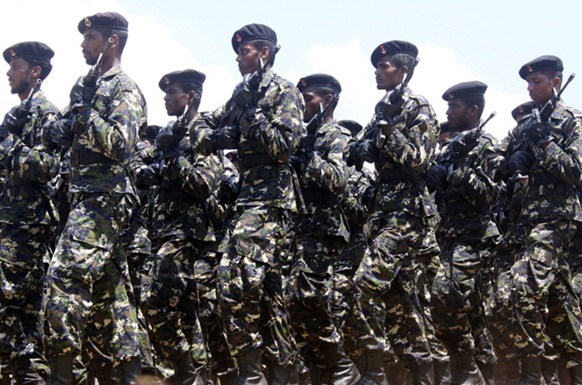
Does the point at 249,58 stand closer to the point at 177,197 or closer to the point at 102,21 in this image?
the point at 102,21

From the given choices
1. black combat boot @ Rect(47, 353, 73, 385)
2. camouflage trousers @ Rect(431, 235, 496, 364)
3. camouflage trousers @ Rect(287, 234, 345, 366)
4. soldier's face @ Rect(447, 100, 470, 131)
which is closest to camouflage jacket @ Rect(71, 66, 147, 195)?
black combat boot @ Rect(47, 353, 73, 385)

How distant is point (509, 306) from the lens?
724 centimetres

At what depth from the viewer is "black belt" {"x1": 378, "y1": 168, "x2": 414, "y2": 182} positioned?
22.3 feet

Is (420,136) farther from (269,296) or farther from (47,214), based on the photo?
(47,214)

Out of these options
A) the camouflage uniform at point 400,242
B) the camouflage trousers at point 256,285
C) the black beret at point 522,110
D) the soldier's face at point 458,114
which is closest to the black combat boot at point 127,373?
the camouflage trousers at point 256,285

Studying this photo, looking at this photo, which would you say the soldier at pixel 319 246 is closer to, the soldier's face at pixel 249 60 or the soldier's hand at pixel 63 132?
the soldier's face at pixel 249 60

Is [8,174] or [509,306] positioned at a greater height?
[8,174]

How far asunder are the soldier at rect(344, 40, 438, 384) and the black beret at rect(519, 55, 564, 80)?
52.3 inches

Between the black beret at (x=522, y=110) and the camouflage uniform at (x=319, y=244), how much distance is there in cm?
395

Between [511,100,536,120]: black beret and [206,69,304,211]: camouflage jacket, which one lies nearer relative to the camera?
[206,69,304,211]: camouflage jacket

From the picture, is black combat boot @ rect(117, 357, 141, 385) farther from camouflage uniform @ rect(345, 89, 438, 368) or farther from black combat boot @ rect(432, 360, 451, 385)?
black combat boot @ rect(432, 360, 451, 385)

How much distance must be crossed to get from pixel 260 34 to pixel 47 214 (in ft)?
7.42

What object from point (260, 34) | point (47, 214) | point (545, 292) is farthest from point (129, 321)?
point (545, 292)

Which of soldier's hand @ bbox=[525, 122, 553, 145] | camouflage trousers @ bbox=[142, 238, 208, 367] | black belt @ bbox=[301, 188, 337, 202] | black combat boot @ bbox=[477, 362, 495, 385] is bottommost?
black combat boot @ bbox=[477, 362, 495, 385]
